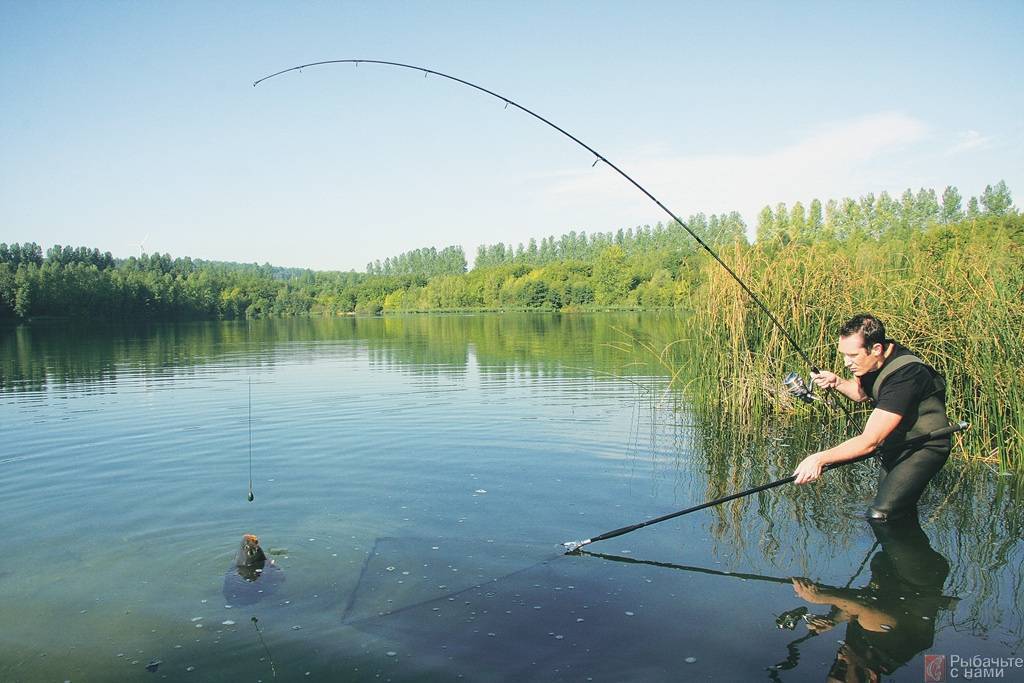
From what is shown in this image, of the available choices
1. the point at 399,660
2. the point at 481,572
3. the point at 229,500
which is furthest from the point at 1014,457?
the point at 229,500

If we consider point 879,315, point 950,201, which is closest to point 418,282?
point 950,201

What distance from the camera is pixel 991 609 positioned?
16.6 ft

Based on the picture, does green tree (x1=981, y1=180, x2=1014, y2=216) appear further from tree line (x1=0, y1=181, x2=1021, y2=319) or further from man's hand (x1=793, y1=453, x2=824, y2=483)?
man's hand (x1=793, y1=453, x2=824, y2=483)

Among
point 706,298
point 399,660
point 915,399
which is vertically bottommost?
point 399,660

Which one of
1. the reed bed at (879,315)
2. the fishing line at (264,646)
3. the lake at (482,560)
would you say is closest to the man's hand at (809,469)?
the lake at (482,560)

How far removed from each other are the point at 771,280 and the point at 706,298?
3.91 feet

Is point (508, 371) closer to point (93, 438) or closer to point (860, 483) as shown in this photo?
point (93, 438)

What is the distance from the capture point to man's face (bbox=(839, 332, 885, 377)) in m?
6.39

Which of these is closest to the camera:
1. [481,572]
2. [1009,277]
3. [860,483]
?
[481,572]

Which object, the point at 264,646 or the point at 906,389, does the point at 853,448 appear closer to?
the point at 906,389

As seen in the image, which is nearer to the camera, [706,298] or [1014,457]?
[1014,457]

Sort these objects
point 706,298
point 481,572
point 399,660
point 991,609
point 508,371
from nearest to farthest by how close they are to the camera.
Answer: point 399,660
point 991,609
point 481,572
point 706,298
point 508,371

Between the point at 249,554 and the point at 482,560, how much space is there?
2.02 meters

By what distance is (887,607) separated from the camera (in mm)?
5160
